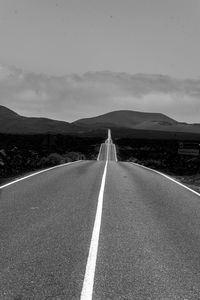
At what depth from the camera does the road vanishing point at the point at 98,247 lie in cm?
620

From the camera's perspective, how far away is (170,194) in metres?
16.5

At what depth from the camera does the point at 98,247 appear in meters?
8.35

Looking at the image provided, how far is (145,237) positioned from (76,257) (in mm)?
2003

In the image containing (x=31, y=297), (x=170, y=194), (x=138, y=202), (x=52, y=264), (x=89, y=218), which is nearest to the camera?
(x=31, y=297)

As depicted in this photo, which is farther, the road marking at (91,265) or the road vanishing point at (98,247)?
the road vanishing point at (98,247)

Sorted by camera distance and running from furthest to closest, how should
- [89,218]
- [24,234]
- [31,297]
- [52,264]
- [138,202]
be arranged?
[138,202], [89,218], [24,234], [52,264], [31,297]

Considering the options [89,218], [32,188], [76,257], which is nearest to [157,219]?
[89,218]

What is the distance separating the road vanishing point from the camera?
6195 mm

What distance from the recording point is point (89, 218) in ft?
36.5

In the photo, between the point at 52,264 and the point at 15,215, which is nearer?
the point at 52,264

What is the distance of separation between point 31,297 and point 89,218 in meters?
5.34

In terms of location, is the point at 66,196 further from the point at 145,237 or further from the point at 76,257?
the point at 76,257

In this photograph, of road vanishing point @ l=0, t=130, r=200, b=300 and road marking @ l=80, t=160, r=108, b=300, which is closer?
road marking @ l=80, t=160, r=108, b=300

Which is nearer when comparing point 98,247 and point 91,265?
point 91,265
